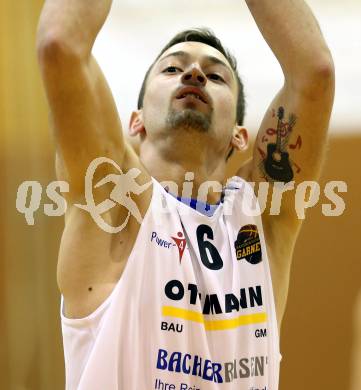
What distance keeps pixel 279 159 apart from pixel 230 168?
880 millimetres

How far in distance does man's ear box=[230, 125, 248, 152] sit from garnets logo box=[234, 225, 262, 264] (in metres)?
0.29

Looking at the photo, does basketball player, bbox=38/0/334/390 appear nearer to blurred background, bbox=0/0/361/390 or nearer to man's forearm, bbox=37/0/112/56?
man's forearm, bbox=37/0/112/56

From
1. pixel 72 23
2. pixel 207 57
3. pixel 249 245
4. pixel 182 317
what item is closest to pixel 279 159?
pixel 249 245

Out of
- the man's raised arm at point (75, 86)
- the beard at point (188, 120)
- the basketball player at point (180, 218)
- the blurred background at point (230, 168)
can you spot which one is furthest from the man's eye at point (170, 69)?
the blurred background at point (230, 168)

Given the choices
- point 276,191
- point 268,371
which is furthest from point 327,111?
point 268,371

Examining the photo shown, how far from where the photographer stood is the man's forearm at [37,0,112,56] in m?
1.28

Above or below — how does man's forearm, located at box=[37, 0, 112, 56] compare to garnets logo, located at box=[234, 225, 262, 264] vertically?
above

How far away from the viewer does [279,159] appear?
1.63m

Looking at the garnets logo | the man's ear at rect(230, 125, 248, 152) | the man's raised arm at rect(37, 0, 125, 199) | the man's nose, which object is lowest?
→ the garnets logo

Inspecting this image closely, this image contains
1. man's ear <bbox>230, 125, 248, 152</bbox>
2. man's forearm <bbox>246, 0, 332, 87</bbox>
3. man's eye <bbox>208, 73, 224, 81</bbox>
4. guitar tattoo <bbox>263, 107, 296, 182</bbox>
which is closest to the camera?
man's forearm <bbox>246, 0, 332, 87</bbox>

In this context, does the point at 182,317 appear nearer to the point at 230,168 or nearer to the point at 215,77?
the point at 215,77

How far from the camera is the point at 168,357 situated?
1.37 metres

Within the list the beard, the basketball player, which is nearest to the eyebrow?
the basketball player

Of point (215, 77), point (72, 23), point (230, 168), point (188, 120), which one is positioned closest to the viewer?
point (72, 23)
